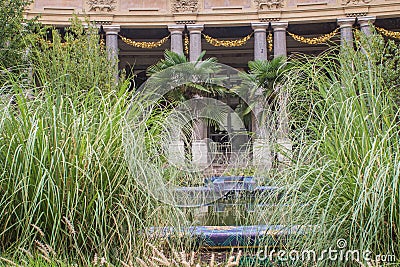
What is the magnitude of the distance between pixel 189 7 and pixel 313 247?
1981 centimetres

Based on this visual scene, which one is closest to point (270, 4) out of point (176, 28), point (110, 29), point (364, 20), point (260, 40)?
point (260, 40)

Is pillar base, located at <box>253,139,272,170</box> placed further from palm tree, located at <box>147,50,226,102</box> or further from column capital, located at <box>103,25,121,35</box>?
column capital, located at <box>103,25,121,35</box>

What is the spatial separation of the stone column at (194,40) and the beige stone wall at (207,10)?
1.15 ft

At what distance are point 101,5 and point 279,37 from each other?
8.14 metres

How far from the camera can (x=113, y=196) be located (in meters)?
3.40

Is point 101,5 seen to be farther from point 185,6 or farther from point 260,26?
point 260,26

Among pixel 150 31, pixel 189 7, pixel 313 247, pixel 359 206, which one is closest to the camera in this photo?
pixel 359 206

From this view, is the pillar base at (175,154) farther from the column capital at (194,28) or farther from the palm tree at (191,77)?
the column capital at (194,28)

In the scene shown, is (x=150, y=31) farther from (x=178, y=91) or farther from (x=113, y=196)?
(x=113, y=196)

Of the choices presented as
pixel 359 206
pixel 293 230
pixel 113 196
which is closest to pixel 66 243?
pixel 113 196

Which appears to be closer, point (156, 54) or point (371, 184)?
point (371, 184)

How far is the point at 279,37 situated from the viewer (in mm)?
21141

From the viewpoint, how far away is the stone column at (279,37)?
2083 cm

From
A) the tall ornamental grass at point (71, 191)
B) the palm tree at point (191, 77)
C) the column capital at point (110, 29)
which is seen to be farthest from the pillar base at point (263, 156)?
the column capital at point (110, 29)
